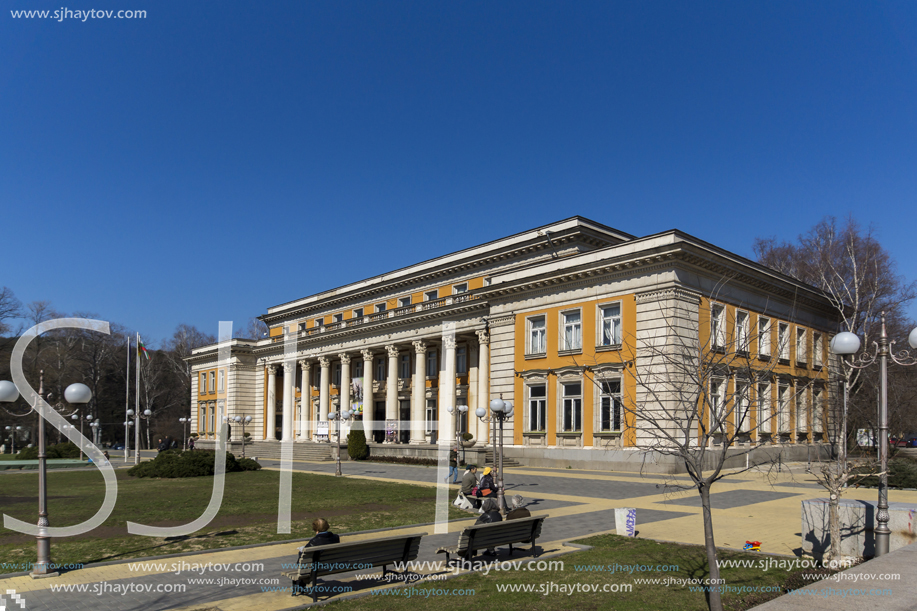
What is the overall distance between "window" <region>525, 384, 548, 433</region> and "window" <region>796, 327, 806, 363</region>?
15.3m

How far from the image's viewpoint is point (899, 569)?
851 cm

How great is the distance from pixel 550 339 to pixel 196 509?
21.5m

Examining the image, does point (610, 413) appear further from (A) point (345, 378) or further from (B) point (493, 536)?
(A) point (345, 378)

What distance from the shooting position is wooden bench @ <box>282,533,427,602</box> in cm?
884

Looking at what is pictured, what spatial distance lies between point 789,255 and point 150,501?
156ft

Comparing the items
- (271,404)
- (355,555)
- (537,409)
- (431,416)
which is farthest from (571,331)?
(271,404)

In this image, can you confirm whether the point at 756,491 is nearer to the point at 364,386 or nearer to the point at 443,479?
the point at 443,479

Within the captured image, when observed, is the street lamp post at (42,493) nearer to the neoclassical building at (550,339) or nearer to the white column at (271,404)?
the neoclassical building at (550,339)

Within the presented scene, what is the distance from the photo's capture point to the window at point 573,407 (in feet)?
112

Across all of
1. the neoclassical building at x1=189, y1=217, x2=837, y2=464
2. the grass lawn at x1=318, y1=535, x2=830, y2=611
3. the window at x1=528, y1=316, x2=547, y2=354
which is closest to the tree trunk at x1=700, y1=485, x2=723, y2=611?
the grass lawn at x1=318, y1=535, x2=830, y2=611

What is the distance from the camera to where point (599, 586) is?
9.48m

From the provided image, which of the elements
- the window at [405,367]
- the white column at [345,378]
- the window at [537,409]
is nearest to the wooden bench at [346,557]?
the window at [537,409]

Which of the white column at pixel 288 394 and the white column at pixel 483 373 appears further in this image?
the white column at pixel 288 394

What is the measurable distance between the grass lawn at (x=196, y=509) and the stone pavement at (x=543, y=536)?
1.29m
